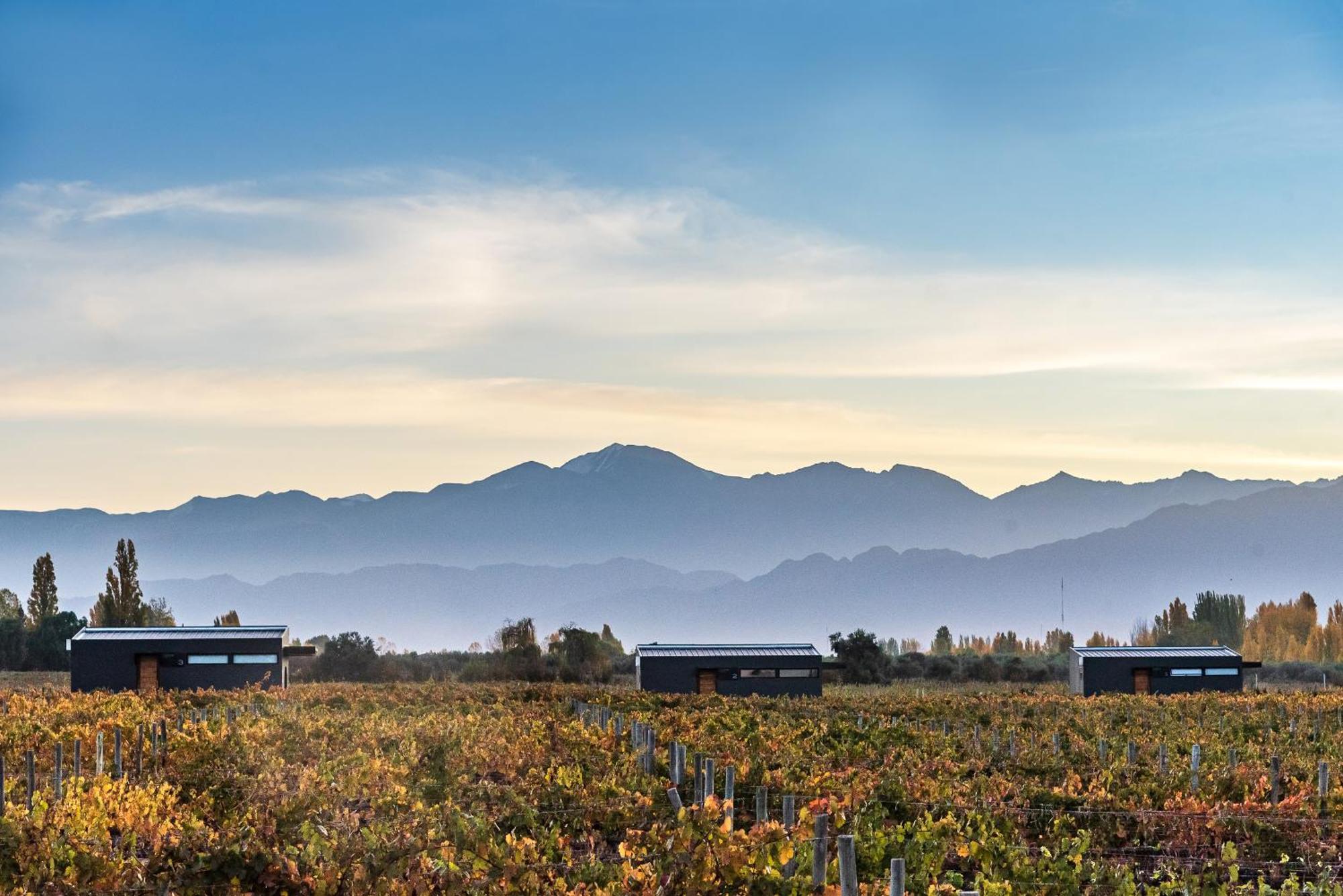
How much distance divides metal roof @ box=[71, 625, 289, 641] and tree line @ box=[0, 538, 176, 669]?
2304 cm

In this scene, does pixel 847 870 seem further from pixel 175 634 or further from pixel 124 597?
pixel 124 597

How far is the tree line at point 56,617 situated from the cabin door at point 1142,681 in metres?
50.5

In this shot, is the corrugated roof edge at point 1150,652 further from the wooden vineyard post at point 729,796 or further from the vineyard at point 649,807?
the wooden vineyard post at point 729,796

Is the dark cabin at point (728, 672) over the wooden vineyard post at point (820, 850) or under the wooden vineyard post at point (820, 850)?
under

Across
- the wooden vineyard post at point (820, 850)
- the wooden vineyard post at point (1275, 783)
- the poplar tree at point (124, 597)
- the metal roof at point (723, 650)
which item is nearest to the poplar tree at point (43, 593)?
the poplar tree at point (124, 597)

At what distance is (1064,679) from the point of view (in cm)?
8338

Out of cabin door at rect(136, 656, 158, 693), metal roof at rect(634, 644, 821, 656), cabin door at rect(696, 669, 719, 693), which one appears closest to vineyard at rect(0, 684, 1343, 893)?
cabin door at rect(136, 656, 158, 693)

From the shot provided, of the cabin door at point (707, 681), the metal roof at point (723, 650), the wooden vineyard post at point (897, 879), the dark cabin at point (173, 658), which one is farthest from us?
the metal roof at point (723, 650)

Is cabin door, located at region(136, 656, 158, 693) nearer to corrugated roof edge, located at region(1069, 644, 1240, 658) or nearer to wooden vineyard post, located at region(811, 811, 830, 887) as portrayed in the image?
corrugated roof edge, located at region(1069, 644, 1240, 658)

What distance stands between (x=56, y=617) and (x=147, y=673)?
40.4 m

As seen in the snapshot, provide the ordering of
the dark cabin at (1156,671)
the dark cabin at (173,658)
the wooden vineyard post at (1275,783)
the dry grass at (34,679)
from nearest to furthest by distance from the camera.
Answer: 1. the wooden vineyard post at (1275,783)
2. the dark cabin at (173,658)
3. the dark cabin at (1156,671)
4. the dry grass at (34,679)

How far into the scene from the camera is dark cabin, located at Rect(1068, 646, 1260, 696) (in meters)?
61.1

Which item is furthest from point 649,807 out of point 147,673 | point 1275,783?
point 147,673

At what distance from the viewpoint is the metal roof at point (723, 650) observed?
60.4 m
